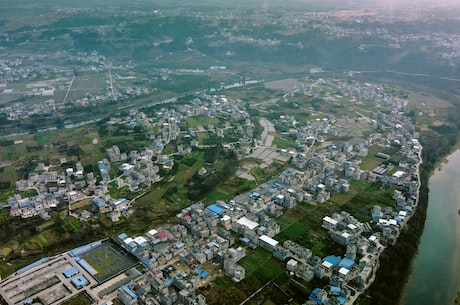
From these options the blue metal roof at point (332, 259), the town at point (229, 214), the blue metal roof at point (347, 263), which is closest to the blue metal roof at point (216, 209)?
the town at point (229, 214)

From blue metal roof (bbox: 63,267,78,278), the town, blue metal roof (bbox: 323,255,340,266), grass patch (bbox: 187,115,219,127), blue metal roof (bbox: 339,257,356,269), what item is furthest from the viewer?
grass patch (bbox: 187,115,219,127)

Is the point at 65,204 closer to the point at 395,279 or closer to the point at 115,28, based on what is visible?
the point at 395,279

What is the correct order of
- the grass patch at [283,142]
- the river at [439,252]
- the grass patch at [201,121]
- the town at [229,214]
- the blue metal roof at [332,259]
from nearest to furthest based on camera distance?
1. the town at [229,214]
2. the river at [439,252]
3. the blue metal roof at [332,259]
4. the grass patch at [283,142]
5. the grass patch at [201,121]

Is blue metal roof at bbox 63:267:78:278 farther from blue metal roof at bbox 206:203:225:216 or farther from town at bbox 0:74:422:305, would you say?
blue metal roof at bbox 206:203:225:216

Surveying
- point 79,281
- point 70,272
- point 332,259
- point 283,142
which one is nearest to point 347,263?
point 332,259

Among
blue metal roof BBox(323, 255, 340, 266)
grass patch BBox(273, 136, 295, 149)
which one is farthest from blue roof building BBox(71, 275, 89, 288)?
grass patch BBox(273, 136, 295, 149)

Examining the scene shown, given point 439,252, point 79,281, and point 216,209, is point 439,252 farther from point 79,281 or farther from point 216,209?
point 79,281

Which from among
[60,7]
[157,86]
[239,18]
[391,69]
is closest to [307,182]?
[157,86]

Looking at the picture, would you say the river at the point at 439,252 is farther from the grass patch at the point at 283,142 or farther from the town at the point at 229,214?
the grass patch at the point at 283,142
